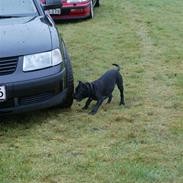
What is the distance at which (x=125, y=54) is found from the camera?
8.72m

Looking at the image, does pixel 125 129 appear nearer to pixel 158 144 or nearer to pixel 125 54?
pixel 158 144

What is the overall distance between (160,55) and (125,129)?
3757 millimetres

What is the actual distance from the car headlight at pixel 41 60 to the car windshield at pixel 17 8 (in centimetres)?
97

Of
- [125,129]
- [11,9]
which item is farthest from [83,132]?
[11,9]

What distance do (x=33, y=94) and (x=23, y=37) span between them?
23.5 inches

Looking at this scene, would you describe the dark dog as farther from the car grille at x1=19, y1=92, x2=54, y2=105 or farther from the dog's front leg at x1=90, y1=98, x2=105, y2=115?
the car grille at x1=19, y1=92, x2=54, y2=105

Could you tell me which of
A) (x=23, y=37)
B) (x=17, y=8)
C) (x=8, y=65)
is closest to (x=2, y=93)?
(x=8, y=65)

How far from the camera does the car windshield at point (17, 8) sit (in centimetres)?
593

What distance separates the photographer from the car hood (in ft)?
16.4

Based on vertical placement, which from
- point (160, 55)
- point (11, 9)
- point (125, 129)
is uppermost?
point (11, 9)

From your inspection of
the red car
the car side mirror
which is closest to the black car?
the car side mirror

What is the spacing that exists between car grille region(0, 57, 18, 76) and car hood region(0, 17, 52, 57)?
46mm

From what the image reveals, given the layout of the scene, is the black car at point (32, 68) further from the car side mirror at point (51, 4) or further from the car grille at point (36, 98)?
the car side mirror at point (51, 4)

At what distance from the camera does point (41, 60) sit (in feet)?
16.5
